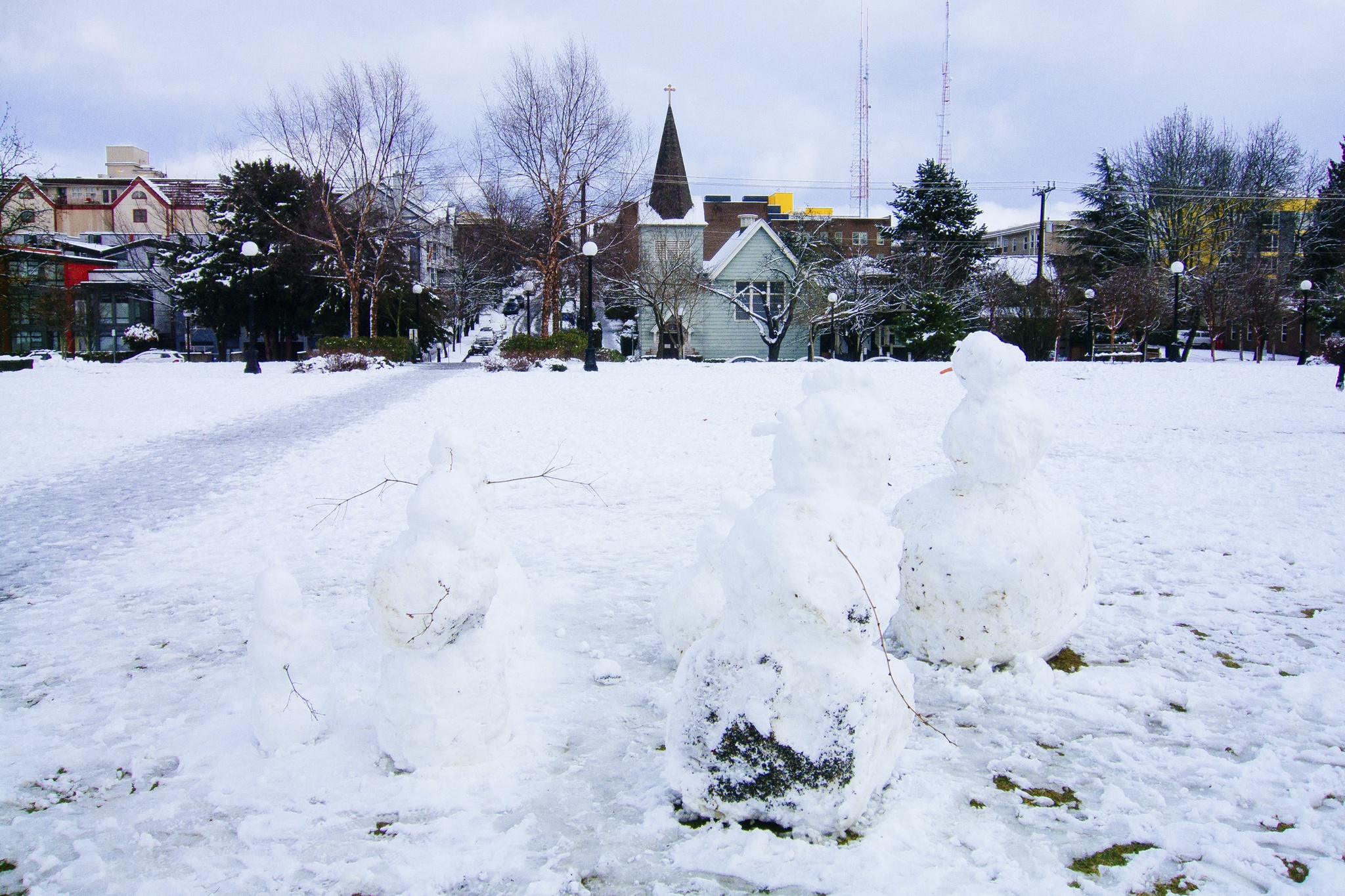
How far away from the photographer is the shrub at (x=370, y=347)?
89.4 ft

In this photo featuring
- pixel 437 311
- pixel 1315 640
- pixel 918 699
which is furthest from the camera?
pixel 437 311

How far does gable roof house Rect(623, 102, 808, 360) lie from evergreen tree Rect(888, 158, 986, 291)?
21.5 ft

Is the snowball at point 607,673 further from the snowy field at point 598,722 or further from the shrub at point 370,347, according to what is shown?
the shrub at point 370,347

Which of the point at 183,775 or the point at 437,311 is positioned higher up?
the point at 437,311

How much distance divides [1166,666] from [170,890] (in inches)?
178

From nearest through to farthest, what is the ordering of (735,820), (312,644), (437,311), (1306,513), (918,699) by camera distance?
1. (735,820)
2. (312,644)
3. (918,699)
4. (1306,513)
5. (437,311)

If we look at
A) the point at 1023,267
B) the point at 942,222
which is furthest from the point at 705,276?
the point at 1023,267

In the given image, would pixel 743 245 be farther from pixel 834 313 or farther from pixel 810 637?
pixel 810 637

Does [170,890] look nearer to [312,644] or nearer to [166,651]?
[312,644]

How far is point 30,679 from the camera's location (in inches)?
155

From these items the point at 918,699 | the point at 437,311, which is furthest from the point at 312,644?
the point at 437,311

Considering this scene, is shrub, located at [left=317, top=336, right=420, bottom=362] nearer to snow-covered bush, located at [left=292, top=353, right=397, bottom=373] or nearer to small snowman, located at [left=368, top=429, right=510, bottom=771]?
snow-covered bush, located at [left=292, top=353, right=397, bottom=373]

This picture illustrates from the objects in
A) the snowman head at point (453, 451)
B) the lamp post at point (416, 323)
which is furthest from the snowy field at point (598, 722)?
the lamp post at point (416, 323)

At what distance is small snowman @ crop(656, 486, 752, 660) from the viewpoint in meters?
3.84
